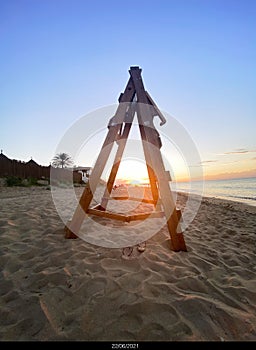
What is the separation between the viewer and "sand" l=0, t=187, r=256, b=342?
1.68 meters

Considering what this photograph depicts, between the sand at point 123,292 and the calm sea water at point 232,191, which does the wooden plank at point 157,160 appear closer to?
the sand at point 123,292

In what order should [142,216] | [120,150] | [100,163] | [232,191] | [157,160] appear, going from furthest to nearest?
[232,191] < [120,150] < [142,216] < [100,163] < [157,160]

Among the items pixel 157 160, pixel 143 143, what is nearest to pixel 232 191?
pixel 143 143

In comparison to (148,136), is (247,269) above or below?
below

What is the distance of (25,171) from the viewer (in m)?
19.7

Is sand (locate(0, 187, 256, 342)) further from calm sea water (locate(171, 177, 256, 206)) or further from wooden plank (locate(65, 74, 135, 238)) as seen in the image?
calm sea water (locate(171, 177, 256, 206))

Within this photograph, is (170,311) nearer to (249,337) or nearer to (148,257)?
(249,337)

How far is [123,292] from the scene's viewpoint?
6.97 feet

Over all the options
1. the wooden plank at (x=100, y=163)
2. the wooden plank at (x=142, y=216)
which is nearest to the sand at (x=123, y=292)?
the wooden plank at (x=100, y=163)

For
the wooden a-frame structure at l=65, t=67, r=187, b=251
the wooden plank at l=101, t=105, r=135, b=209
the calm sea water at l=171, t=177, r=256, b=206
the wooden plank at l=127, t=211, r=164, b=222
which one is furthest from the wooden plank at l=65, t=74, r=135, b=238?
the calm sea water at l=171, t=177, r=256, b=206

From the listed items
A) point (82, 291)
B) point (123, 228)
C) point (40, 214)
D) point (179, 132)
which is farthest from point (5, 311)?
point (179, 132)

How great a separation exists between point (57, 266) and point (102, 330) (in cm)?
118

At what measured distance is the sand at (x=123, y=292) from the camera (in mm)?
1676

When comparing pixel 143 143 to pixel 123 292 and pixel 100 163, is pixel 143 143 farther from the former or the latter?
pixel 123 292
